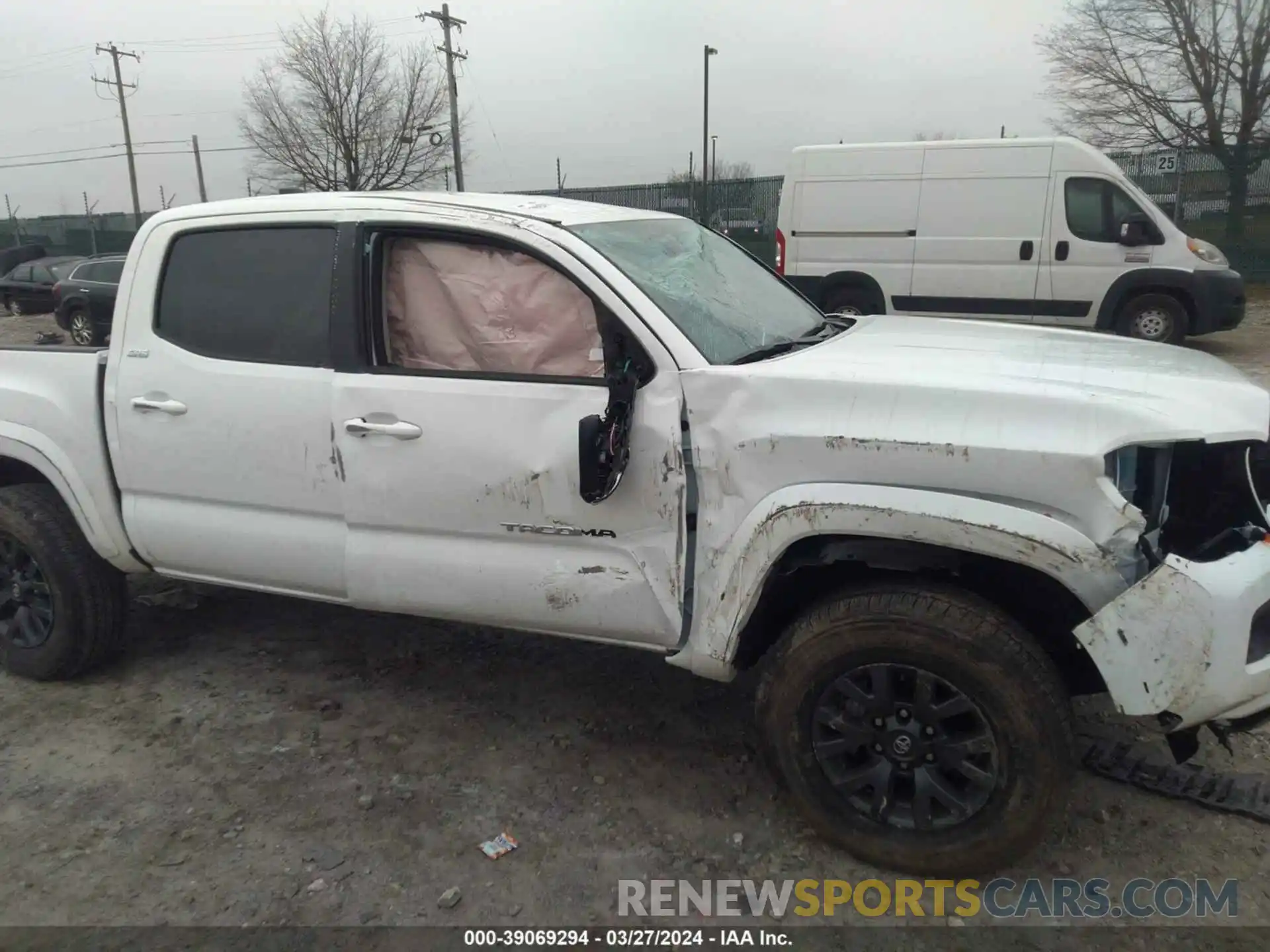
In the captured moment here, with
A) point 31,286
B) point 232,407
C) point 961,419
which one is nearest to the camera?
point 961,419

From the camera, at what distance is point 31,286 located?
21.5 metres

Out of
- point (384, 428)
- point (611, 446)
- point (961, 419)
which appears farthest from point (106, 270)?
point (961, 419)

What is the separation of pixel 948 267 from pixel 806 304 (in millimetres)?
7903

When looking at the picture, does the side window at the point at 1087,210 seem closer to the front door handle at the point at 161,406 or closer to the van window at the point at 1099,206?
the van window at the point at 1099,206

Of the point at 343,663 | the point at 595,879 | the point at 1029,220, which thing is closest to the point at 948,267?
the point at 1029,220

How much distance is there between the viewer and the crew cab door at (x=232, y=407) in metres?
3.15

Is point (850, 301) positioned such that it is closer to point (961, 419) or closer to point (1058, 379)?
point (1058, 379)

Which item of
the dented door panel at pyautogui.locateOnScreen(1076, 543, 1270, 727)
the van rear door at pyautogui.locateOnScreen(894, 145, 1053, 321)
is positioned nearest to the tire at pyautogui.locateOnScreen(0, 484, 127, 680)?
the dented door panel at pyautogui.locateOnScreen(1076, 543, 1270, 727)

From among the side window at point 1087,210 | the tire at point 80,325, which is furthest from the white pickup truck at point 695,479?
the tire at point 80,325

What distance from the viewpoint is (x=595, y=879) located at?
8.67 feet

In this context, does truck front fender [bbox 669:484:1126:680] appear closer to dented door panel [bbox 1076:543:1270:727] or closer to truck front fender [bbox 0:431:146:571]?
dented door panel [bbox 1076:543:1270:727]

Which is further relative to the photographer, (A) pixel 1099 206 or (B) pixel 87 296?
(B) pixel 87 296

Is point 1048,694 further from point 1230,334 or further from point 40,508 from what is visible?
point 1230,334

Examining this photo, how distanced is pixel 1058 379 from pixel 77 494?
3411 mm
